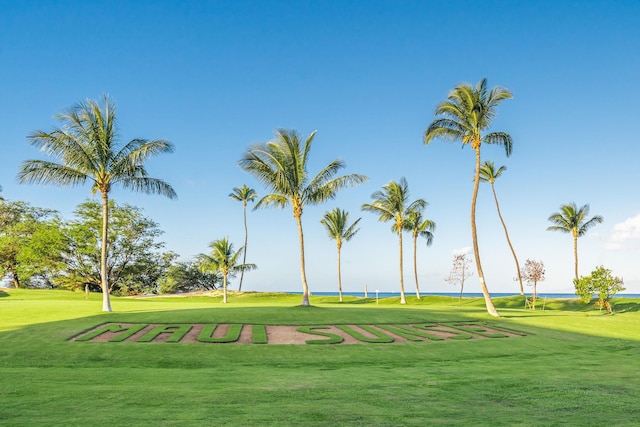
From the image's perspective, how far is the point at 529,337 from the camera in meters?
17.4

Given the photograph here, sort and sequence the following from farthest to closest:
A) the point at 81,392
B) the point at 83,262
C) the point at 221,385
Answer: the point at 83,262 → the point at 221,385 → the point at 81,392

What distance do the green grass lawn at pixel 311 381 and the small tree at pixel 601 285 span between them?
2001 centimetres

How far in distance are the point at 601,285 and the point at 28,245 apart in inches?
2441

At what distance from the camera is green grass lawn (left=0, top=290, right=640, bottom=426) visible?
5980mm

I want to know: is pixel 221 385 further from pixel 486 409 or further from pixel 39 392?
pixel 486 409

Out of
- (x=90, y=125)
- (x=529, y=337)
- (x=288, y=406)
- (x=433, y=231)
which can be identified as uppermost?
(x=90, y=125)

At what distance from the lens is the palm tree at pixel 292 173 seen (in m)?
29.2

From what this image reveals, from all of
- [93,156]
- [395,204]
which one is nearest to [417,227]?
[395,204]

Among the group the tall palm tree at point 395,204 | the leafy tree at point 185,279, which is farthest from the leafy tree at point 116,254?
the tall palm tree at point 395,204

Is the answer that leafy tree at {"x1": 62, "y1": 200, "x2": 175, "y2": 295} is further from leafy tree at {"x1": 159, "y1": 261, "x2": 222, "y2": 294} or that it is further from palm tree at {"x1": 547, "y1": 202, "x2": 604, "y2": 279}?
palm tree at {"x1": 547, "y1": 202, "x2": 604, "y2": 279}

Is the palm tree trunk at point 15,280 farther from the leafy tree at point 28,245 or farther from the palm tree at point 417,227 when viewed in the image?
the palm tree at point 417,227

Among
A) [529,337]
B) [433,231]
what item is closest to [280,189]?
[529,337]

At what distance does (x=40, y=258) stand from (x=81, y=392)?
181 feet

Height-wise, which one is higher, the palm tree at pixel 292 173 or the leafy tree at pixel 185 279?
Result: the palm tree at pixel 292 173
